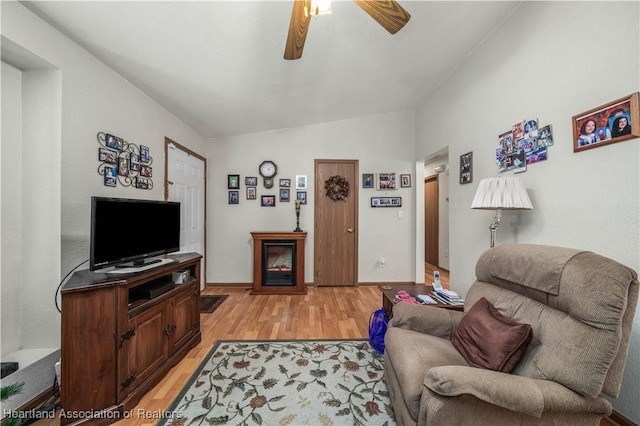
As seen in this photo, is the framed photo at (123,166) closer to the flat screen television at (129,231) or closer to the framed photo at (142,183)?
the framed photo at (142,183)

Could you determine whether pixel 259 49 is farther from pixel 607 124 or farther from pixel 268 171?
pixel 607 124

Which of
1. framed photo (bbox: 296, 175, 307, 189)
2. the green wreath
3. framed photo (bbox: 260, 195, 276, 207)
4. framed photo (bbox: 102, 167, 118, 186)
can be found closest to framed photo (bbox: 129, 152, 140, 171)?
framed photo (bbox: 102, 167, 118, 186)

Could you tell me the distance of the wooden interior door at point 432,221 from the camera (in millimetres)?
5574

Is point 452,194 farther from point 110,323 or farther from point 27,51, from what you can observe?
point 27,51

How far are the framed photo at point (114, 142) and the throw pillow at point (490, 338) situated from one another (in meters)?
2.95

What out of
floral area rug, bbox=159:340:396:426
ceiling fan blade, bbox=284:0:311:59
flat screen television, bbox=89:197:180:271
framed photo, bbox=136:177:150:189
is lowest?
floral area rug, bbox=159:340:396:426

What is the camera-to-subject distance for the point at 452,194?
9.33ft

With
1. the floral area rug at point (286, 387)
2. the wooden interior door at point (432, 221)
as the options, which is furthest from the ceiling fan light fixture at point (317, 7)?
the wooden interior door at point (432, 221)

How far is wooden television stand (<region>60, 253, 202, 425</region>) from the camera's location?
1.34 metres

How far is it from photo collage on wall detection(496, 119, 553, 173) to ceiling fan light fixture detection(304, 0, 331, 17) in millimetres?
1657

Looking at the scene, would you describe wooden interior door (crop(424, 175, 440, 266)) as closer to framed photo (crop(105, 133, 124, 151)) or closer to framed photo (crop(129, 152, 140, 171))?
framed photo (crop(129, 152, 140, 171))

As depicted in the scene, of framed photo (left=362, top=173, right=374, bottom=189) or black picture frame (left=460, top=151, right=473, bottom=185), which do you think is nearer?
black picture frame (left=460, top=151, right=473, bottom=185)

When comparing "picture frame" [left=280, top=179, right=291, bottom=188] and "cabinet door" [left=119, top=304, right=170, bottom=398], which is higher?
"picture frame" [left=280, top=179, right=291, bottom=188]

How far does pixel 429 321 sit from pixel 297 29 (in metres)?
1.94
